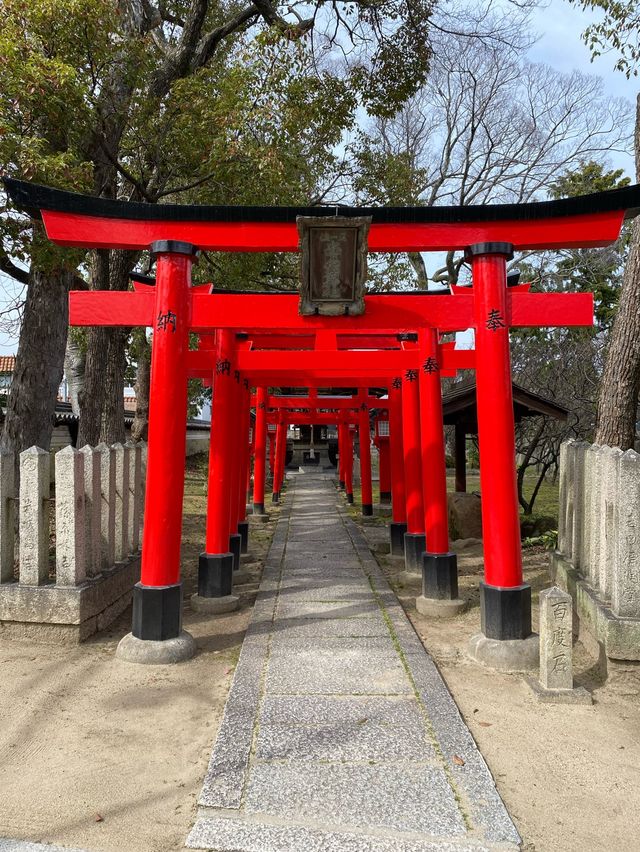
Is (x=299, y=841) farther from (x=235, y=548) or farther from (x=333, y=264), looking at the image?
(x=235, y=548)

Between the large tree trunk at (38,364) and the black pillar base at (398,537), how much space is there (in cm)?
532

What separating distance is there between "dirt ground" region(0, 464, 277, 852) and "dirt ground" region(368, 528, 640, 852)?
164cm

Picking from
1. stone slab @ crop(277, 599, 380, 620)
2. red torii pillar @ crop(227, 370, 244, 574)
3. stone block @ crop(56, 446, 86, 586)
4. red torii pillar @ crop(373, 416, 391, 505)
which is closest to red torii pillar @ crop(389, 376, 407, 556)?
red torii pillar @ crop(227, 370, 244, 574)

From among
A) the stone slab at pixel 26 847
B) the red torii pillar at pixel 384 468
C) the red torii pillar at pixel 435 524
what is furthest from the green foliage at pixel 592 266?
the stone slab at pixel 26 847

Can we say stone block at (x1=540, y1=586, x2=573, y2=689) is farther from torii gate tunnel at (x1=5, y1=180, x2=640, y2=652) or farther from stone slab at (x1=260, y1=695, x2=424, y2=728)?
stone slab at (x1=260, y1=695, x2=424, y2=728)

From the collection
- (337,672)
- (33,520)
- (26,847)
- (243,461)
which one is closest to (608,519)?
(337,672)

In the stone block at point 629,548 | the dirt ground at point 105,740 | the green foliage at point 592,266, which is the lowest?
the dirt ground at point 105,740

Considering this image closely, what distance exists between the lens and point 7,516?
5.22 metres

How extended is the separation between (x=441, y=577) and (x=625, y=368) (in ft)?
10.8

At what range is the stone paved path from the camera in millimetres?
2605

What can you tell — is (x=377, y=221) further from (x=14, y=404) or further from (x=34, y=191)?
(x=14, y=404)

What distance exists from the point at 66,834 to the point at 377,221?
4.69 metres

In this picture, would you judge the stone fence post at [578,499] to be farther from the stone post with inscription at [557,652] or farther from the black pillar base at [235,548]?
the black pillar base at [235,548]

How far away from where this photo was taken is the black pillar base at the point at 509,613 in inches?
188
